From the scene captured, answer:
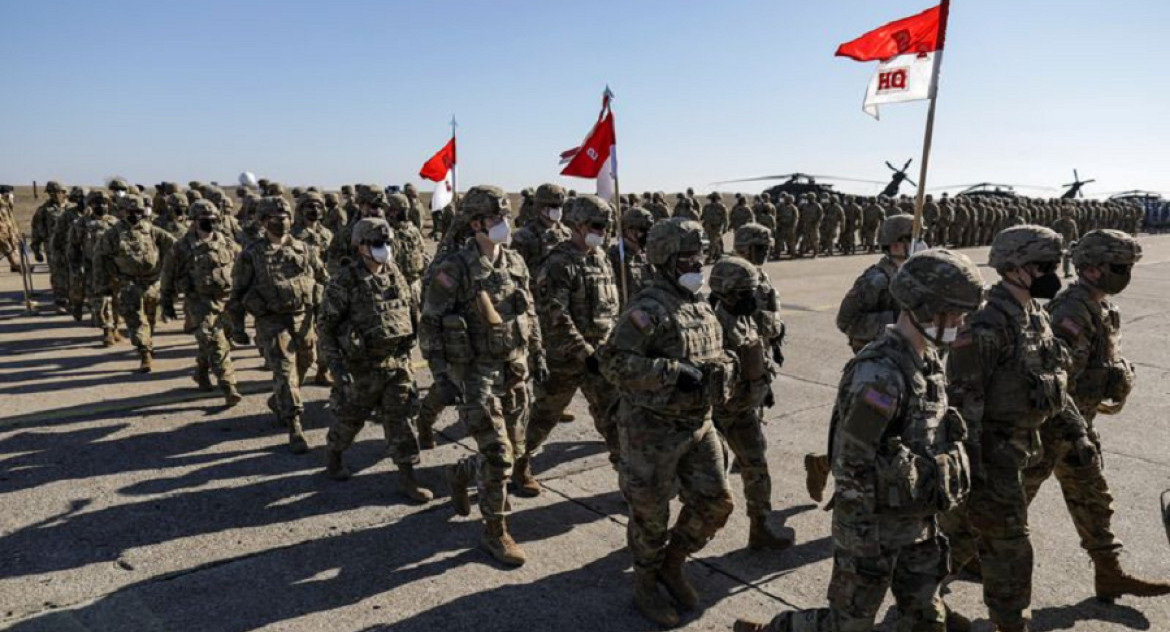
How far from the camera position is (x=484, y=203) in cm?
527

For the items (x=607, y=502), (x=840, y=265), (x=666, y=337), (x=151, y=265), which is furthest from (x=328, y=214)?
(x=840, y=265)

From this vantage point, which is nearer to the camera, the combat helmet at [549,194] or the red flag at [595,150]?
the red flag at [595,150]

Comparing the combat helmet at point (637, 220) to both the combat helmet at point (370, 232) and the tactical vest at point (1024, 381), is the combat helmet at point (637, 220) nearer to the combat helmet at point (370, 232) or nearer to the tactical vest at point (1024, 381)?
the combat helmet at point (370, 232)

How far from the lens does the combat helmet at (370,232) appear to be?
5883 mm

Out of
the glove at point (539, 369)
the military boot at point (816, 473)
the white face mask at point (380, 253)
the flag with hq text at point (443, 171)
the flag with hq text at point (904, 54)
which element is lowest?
the military boot at point (816, 473)

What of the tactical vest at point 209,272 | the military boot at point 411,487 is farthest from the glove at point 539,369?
the tactical vest at point 209,272

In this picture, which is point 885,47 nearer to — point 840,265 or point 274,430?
point 274,430

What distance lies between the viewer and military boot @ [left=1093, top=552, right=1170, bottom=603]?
4.27 m

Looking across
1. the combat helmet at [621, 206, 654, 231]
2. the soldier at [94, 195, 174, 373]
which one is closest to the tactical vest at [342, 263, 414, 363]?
the combat helmet at [621, 206, 654, 231]

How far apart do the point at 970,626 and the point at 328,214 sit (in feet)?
39.6

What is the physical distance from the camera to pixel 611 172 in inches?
247

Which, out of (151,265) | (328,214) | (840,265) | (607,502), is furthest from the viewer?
(840,265)

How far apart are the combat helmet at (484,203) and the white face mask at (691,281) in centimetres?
167

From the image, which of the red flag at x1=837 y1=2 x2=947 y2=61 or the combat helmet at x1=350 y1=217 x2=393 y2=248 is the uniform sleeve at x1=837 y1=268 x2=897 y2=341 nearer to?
the red flag at x1=837 y1=2 x2=947 y2=61
